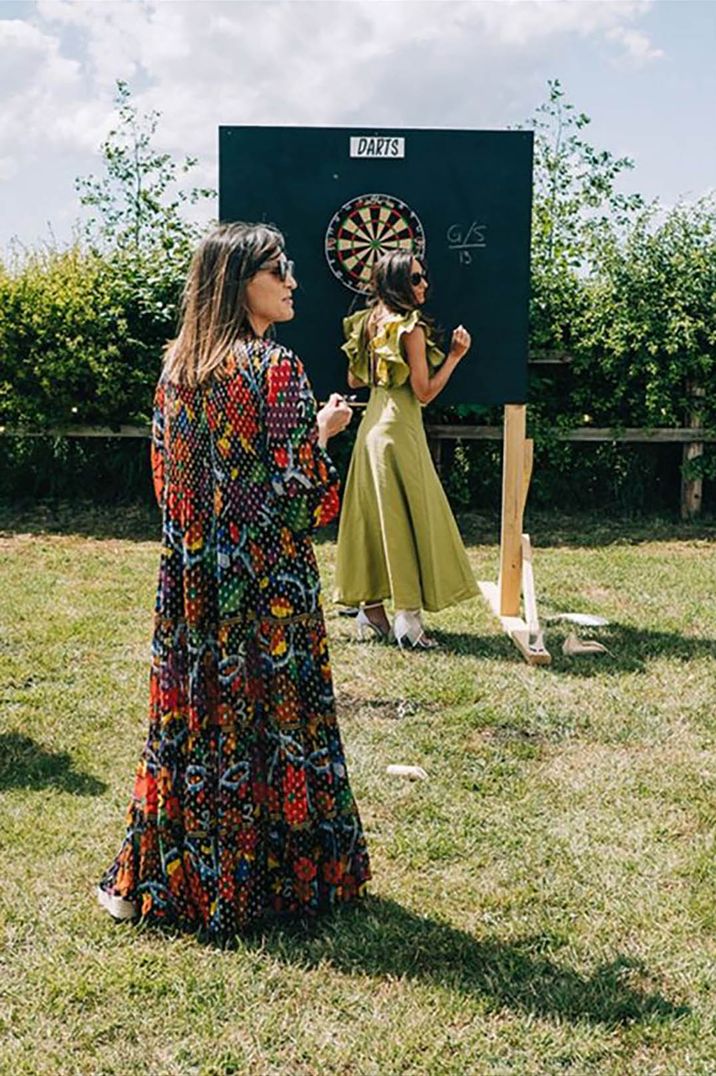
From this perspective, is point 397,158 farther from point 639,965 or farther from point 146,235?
point 146,235

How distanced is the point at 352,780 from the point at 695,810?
46.8 inches

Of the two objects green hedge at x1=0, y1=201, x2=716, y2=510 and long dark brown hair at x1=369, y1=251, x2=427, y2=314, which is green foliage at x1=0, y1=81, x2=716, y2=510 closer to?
green hedge at x1=0, y1=201, x2=716, y2=510

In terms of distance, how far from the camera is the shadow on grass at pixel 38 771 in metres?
4.43

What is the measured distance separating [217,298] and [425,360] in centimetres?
296

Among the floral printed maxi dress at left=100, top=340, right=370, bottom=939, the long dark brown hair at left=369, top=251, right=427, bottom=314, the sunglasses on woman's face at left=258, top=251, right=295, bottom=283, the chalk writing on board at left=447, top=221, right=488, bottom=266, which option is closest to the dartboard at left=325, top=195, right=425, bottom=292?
the chalk writing on board at left=447, top=221, right=488, bottom=266

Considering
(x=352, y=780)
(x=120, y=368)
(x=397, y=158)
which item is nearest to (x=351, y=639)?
(x=352, y=780)

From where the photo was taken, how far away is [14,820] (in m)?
4.12

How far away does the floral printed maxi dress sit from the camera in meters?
3.15

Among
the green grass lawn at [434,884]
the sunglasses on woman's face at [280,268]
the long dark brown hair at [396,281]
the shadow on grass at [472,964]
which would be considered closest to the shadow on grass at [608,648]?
the green grass lawn at [434,884]

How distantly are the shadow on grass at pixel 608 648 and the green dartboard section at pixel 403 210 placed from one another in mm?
1274

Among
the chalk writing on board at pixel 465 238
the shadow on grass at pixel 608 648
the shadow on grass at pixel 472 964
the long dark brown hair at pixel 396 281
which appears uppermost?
the chalk writing on board at pixel 465 238

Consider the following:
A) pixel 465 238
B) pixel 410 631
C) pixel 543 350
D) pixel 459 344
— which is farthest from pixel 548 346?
pixel 410 631

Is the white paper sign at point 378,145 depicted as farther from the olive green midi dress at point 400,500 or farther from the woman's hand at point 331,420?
the woman's hand at point 331,420

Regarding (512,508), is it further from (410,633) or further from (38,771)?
(38,771)
